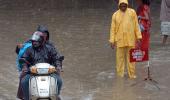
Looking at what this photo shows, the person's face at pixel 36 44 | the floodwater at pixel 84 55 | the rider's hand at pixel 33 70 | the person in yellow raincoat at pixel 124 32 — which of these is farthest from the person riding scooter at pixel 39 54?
the person in yellow raincoat at pixel 124 32

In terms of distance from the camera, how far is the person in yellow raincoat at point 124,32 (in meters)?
11.0

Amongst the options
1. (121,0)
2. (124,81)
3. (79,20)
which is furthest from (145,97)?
(79,20)

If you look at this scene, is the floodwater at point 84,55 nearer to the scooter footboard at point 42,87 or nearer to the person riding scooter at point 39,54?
the person riding scooter at point 39,54

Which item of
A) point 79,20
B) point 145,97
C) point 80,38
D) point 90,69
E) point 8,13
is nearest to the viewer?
point 145,97

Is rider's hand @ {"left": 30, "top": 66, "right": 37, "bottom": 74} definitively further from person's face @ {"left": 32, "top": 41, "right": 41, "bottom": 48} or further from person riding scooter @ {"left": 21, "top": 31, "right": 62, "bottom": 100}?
person's face @ {"left": 32, "top": 41, "right": 41, "bottom": 48}

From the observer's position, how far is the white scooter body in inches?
297

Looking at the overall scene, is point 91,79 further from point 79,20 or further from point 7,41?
point 79,20

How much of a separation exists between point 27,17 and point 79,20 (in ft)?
6.20

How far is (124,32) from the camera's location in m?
11.0

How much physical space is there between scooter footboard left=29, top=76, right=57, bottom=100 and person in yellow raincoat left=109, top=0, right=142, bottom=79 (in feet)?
11.4

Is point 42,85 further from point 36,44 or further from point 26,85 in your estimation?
point 36,44

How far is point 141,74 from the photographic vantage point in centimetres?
1148

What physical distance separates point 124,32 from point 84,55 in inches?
100

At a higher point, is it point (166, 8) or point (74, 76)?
point (166, 8)
